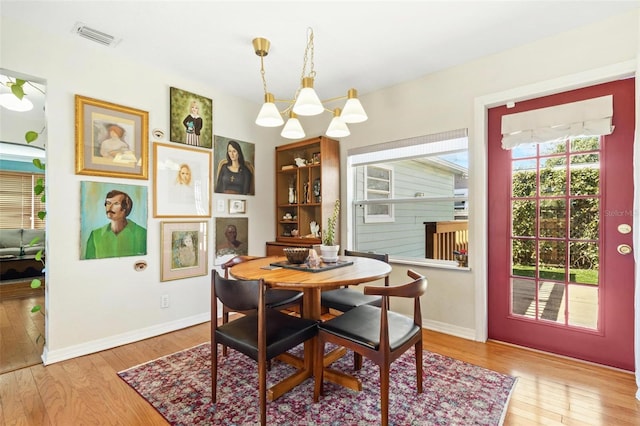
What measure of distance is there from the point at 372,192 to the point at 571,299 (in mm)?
2100

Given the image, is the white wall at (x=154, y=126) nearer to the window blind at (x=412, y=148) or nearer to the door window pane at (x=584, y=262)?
the window blind at (x=412, y=148)

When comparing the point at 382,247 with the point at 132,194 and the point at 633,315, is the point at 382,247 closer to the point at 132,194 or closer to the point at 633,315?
the point at 633,315

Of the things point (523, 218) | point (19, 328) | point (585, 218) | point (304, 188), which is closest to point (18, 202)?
point (19, 328)

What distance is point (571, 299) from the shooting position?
7.99 ft

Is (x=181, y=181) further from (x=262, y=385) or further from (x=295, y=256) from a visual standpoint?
(x=262, y=385)

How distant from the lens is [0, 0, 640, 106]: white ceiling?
209 cm

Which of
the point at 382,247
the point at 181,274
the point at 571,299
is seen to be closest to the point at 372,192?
the point at 382,247

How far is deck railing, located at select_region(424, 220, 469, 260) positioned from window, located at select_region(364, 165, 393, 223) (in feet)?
1.70

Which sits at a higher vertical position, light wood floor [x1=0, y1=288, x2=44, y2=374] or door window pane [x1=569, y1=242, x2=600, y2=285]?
door window pane [x1=569, y1=242, x2=600, y2=285]

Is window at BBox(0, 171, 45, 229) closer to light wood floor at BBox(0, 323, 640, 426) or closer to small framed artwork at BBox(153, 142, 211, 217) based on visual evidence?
small framed artwork at BBox(153, 142, 211, 217)

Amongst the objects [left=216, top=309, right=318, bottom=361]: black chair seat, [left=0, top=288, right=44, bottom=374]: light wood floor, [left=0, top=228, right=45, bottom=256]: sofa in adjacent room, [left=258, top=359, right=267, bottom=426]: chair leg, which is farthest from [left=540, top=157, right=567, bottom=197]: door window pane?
[left=0, top=228, right=45, bottom=256]: sofa in adjacent room

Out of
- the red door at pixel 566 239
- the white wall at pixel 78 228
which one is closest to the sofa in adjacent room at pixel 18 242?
the white wall at pixel 78 228

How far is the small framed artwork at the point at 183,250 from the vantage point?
3047 mm

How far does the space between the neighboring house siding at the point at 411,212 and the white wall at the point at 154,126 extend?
10.8 inches
